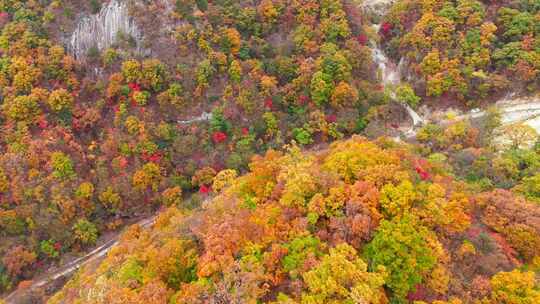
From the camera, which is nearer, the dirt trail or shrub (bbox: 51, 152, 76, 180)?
the dirt trail

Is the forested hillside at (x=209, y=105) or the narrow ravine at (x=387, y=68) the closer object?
the forested hillside at (x=209, y=105)

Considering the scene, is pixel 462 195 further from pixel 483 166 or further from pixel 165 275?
pixel 165 275

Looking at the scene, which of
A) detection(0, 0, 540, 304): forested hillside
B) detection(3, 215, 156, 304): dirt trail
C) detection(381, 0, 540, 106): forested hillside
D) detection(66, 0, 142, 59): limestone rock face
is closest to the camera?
detection(3, 215, 156, 304): dirt trail

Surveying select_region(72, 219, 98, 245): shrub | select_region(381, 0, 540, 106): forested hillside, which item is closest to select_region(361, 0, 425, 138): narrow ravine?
select_region(381, 0, 540, 106): forested hillside

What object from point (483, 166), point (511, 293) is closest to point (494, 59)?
point (483, 166)

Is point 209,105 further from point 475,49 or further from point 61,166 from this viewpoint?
point 475,49

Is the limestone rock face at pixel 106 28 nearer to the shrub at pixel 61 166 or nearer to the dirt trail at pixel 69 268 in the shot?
the shrub at pixel 61 166

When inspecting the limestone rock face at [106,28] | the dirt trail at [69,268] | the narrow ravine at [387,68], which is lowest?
the dirt trail at [69,268]

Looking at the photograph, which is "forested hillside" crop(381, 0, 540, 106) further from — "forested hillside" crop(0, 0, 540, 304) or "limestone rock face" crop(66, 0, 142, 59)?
"limestone rock face" crop(66, 0, 142, 59)

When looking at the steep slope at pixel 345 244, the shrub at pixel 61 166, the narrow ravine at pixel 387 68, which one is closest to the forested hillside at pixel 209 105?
the shrub at pixel 61 166

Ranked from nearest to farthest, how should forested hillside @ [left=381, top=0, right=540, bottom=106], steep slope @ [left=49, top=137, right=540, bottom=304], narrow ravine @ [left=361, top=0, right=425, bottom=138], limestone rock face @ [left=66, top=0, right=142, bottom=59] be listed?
steep slope @ [left=49, top=137, right=540, bottom=304] < forested hillside @ [left=381, top=0, right=540, bottom=106] < limestone rock face @ [left=66, top=0, right=142, bottom=59] < narrow ravine @ [left=361, top=0, right=425, bottom=138]

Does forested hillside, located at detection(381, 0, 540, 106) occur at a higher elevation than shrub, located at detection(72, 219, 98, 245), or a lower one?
higher
